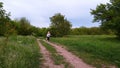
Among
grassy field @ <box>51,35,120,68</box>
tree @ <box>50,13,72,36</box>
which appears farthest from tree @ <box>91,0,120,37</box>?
tree @ <box>50,13,72,36</box>

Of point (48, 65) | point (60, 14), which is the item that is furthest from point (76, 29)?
point (48, 65)

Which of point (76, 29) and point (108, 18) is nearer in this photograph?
point (108, 18)

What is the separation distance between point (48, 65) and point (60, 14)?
63586mm

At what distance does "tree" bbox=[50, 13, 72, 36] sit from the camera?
248 feet

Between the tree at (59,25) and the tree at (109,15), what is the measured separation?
2005 centimetres

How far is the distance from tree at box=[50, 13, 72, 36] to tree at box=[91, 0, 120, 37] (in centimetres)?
2005

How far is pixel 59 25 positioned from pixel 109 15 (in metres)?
24.4

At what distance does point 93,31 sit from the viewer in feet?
310

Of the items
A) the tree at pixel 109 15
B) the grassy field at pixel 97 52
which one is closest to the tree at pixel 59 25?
the tree at pixel 109 15

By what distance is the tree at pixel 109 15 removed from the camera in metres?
51.8

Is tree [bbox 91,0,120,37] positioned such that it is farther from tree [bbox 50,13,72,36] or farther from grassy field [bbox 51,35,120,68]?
tree [bbox 50,13,72,36]

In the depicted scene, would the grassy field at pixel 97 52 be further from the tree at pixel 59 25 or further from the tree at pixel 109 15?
the tree at pixel 59 25

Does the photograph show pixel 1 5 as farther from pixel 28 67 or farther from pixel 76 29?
pixel 76 29

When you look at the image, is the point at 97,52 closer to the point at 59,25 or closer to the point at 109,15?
the point at 109,15
